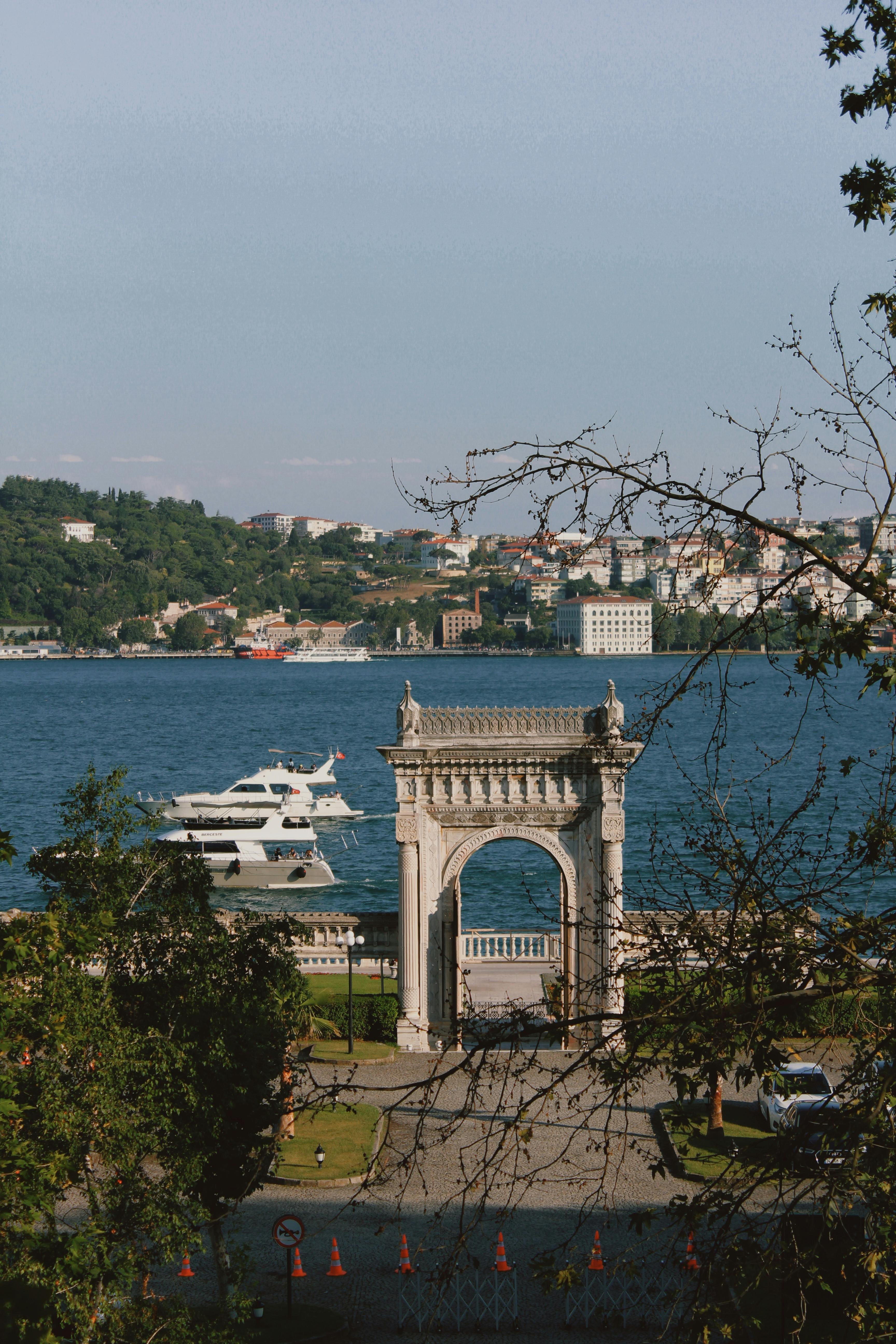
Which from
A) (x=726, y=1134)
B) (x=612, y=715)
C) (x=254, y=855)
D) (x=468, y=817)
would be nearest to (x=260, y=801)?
(x=254, y=855)

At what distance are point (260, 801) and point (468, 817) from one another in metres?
33.2

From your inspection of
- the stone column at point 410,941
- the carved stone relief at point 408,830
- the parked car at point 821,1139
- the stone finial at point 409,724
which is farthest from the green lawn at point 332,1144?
the parked car at point 821,1139

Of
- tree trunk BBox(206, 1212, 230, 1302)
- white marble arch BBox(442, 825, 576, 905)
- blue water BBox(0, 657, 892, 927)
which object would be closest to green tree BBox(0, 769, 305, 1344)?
tree trunk BBox(206, 1212, 230, 1302)

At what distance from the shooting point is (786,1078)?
7328 millimetres

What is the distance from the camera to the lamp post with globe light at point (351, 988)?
66.9ft

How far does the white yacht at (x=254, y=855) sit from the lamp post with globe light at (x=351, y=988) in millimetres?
22964

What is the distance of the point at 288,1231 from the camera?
13.2 metres

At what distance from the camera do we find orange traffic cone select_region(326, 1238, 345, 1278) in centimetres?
1420

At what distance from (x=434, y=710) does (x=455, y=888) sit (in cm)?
279

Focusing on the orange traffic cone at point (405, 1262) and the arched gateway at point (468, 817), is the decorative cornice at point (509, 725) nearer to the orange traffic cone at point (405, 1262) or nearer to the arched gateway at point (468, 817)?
the arched gateway at point (468, 817)

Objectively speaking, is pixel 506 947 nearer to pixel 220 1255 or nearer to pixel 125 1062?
pixel 220 1255

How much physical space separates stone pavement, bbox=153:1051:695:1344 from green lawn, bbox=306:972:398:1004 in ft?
11.5

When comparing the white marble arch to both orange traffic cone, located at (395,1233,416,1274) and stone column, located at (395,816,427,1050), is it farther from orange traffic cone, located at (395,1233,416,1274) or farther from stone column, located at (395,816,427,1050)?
orange traffic cone, located at (395,1233,416,1274)

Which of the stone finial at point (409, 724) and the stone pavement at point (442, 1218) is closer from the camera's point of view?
the stone pavement at point (442, 1218)
